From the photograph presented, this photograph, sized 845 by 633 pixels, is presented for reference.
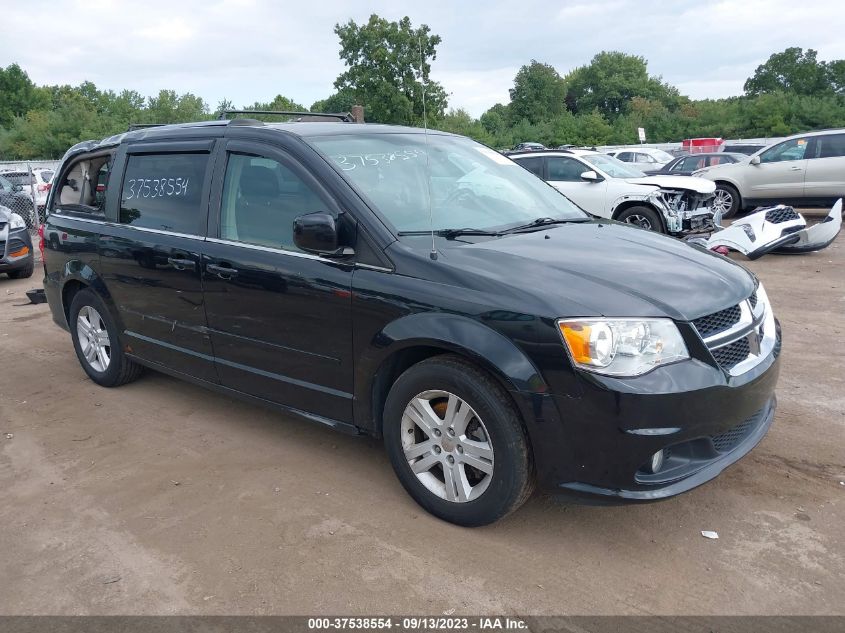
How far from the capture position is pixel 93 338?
5449mm

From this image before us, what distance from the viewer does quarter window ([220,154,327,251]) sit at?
148 inches

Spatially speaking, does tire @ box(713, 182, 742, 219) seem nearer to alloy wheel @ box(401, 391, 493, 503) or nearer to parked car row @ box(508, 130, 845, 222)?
parked car row @ box(508, 130, 845, 222)

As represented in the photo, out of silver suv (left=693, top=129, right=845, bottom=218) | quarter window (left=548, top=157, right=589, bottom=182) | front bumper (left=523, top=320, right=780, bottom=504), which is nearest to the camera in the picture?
front bumper (left=523, top=320, right=780, bottom=504)

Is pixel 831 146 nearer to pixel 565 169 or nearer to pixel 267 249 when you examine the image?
pixel 565 169

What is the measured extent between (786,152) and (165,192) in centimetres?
1353

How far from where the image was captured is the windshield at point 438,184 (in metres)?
3.67

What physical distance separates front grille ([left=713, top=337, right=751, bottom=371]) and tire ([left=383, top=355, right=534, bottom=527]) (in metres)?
0.89

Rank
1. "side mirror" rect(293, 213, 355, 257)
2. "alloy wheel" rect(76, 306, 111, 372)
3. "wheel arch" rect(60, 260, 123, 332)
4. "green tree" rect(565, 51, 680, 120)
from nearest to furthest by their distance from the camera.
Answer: "side mirror" rect(293, 213, 355, 257) → "wheel arch" rect(60, 260, 123, 332) → "alloy wheel" rect(76, 306, 111, 372) → "green tree" rect(565, 51, 680, 120)

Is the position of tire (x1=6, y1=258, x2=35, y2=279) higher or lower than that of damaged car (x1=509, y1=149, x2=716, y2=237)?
lower

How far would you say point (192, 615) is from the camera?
276 cm

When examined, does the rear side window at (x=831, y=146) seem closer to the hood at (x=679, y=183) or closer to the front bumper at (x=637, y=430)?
the hood at (x=679, y=183)

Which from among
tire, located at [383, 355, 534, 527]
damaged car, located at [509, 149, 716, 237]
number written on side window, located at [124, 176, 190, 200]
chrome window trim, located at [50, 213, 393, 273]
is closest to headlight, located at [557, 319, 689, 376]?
tire, located at [383, 355, 534, 527]

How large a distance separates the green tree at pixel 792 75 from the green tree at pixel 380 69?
35.1 metres

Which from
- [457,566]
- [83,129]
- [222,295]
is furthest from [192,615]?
[83,129]
